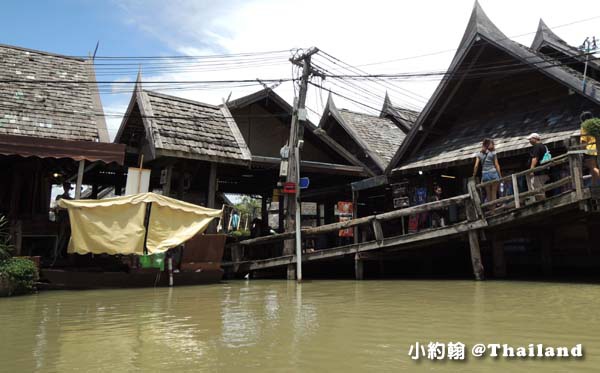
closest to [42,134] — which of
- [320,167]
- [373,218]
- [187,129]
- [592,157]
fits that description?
[187,129]

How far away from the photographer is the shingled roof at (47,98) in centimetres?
1073

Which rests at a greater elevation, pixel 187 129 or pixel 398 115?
pixel 398 115

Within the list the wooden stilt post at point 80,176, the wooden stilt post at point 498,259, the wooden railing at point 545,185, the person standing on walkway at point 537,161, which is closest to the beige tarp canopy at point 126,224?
the wooden stilt post at point 80,176

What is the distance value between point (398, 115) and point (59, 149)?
15.2 metres

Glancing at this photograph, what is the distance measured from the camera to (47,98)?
459 inches

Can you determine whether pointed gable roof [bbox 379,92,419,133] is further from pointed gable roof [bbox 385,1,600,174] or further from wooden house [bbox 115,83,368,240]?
pointed gable roof [bbox 385,1,600,174]

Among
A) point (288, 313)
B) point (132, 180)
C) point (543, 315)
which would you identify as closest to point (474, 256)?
point (543, 315)

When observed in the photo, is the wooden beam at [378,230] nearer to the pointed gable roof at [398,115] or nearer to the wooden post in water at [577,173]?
the wooden post in water at [577,173]

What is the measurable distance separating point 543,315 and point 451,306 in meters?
1.29

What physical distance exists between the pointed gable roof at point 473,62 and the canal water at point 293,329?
5164 mm

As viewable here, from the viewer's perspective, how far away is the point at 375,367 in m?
3.61

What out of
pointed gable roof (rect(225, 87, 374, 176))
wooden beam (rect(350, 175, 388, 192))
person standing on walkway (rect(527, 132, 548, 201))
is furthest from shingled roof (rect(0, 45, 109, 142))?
person standing on walkway (rect(527, 132, 548, 201))

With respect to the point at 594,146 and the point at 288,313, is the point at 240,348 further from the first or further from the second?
the point at 594,146

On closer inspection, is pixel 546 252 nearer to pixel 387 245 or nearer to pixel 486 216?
pixel 486 216
